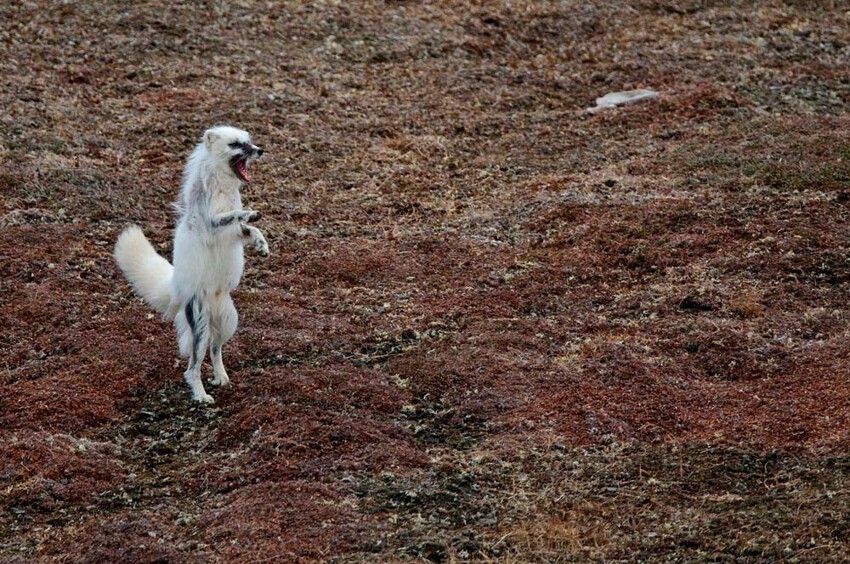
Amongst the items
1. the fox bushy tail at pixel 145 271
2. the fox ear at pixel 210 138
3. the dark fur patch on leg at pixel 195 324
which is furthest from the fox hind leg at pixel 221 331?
the fox ear at pixel 210 138

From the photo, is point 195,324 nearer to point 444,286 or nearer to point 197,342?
point 197,342

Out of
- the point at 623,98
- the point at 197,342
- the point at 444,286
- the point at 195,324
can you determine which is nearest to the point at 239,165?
the point at 195,324

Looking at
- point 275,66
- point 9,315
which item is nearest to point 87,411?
point 9,315

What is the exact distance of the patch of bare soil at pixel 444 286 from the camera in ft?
24.5

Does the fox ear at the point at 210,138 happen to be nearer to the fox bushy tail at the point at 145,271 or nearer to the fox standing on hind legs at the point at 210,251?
the fox standing on hind legs at the point at 210,251

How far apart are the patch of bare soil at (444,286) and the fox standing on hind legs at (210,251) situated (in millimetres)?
409

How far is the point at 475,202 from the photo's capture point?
13344 millimetres

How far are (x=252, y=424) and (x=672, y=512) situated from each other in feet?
9.73

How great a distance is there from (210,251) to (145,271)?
0.78 metres

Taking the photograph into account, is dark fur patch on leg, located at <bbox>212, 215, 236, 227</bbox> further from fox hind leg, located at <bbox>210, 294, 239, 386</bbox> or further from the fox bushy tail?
the fox bushy tail

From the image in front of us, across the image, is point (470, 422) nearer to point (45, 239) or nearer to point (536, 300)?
point (536, 300)

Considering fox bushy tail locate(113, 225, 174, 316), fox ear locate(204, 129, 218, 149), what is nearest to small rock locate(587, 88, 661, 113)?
fox ear locate(204, 129, 218, 149)

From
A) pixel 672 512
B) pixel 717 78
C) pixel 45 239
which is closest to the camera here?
pixel 672 512

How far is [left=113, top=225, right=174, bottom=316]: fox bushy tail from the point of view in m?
9.50
